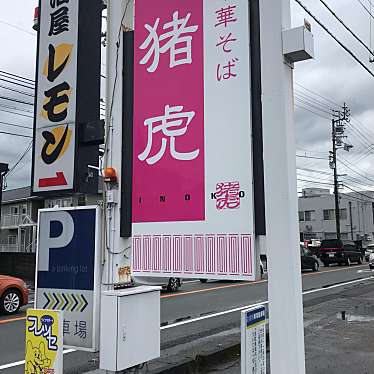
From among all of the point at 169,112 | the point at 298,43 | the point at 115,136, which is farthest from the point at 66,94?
the point at 298,43

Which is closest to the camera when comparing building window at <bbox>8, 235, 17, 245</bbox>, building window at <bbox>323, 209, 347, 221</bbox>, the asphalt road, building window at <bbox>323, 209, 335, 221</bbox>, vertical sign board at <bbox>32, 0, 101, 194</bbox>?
vertical sign board at <bbox>32, 0, 101, 194</bbox>

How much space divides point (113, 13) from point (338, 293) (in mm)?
13440

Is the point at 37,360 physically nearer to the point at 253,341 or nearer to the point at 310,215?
the point at 253,341

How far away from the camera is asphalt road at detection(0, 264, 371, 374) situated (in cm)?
727

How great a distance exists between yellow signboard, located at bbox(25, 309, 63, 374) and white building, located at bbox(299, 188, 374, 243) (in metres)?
63.2

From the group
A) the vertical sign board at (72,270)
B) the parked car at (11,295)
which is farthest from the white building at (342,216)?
the vertical sign board at (72,270)

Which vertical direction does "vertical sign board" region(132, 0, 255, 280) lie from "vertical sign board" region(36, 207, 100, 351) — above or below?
above

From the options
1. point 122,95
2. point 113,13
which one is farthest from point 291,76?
point 113,13

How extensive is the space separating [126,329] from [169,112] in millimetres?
1963

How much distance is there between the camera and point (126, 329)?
4000mm

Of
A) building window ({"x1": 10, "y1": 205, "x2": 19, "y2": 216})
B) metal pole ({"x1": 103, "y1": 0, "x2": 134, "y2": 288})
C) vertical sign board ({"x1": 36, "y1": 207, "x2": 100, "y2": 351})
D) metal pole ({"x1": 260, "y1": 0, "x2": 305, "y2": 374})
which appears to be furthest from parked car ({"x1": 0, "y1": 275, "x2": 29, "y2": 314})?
building window ({"x1": 10, "y1": 205, "x2": 19, "y2": 216})

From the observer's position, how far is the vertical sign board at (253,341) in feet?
11.1

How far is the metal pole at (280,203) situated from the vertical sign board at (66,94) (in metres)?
1.86

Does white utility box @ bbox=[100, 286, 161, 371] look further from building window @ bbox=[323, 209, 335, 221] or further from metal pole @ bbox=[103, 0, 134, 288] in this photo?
building window @ bbox=[323, 209, 335, 221]
